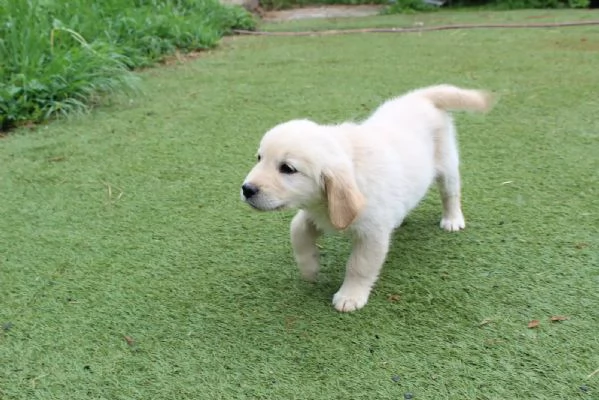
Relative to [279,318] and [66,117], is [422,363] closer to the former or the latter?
[279,318]

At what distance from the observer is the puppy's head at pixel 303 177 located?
1918 millimetres

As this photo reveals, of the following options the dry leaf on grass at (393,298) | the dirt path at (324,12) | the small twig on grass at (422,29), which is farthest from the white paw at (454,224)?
the dirt path at (324,12)

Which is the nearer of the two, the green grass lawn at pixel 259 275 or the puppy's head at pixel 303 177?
the green grass lawn at pixel 259 275

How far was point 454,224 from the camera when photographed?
8.66 feet

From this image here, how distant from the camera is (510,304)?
2076 mm

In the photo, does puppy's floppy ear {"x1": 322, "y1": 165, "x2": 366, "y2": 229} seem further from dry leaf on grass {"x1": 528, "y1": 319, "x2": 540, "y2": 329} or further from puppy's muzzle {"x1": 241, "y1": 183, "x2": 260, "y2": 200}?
dry leaf on grass {"x1": 528, "y1": 319, "x2": 540, "y2": 329}

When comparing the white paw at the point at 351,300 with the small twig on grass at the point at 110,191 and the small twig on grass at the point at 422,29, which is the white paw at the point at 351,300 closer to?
the small twig on grass at the point at 110,191

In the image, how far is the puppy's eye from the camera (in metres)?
1.95

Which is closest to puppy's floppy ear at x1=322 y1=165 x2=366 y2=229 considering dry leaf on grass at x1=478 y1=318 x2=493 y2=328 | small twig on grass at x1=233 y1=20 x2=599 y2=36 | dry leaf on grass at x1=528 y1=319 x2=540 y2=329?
dry leaf on grass at x1=478 y1=318 x2=493 y2=328

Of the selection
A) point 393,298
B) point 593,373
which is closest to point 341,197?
point 393,298

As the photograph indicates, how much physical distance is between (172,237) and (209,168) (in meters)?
0.81

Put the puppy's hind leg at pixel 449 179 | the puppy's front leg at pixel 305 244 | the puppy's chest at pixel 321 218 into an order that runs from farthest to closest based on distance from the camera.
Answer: the puppy's hind leg at pixel 449 179
the puppy's front leg at pixel 305 244
the puppy's chest at pixel 321 218

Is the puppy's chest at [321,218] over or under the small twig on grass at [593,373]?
over

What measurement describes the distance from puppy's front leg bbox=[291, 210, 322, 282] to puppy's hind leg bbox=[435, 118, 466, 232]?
676 millimetres
